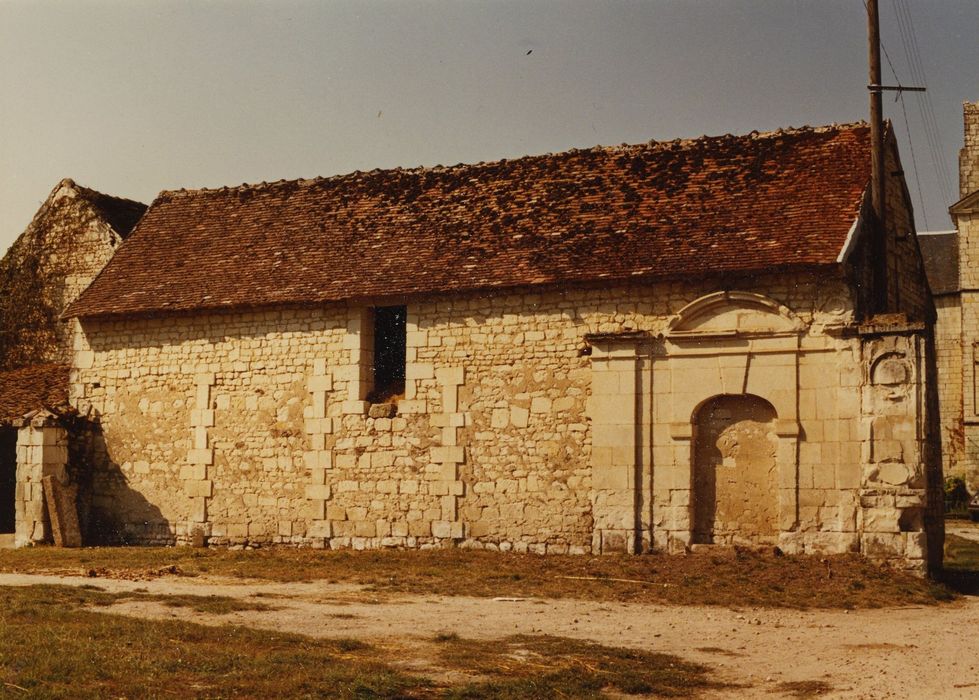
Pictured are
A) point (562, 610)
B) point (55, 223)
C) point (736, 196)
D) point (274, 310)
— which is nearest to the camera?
point (562, 610)

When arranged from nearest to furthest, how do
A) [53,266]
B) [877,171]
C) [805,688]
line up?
[805,688], [877,171], [53,266]

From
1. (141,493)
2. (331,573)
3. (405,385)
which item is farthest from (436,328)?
(141,493)

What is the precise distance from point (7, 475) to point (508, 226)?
10.9 meters

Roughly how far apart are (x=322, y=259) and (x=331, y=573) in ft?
19.0

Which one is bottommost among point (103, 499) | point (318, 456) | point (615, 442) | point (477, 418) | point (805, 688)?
point (805, 688)

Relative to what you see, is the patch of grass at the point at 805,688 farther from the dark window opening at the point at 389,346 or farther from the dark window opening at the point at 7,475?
the dark window opening at the point at 7,475

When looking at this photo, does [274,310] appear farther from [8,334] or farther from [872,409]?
[872,409]

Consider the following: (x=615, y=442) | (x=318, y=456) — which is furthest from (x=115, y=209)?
(x=615, y=442)

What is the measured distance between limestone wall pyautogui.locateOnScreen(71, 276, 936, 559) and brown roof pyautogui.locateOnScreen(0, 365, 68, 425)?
73 centimetres

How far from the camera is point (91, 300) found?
19.9 m

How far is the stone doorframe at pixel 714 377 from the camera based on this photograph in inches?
603

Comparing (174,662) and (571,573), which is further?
(571,573)

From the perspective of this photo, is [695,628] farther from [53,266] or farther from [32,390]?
[53,266]

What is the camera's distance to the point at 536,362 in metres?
16.7
